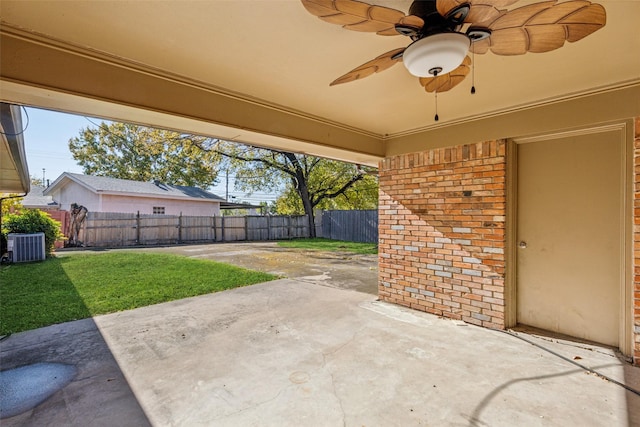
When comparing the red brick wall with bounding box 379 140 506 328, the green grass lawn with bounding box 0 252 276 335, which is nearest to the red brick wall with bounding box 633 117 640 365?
→ the red brick wall with bounding box 379 140 506 328

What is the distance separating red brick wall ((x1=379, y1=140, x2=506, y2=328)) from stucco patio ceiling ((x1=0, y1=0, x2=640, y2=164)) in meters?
0.52

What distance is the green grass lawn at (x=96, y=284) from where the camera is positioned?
3.89m

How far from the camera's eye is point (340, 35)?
1875mm

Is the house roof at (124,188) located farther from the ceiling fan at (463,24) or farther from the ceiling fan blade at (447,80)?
the ceiling fan at (463,24)

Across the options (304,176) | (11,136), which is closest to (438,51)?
(11,136)

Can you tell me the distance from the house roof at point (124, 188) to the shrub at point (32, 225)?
576 cm

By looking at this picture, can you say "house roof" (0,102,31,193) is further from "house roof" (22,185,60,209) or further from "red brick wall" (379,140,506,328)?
"house roof" (22,185,60,209)

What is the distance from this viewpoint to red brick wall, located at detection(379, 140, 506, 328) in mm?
3287

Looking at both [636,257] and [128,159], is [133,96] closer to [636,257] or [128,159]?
[636,257]

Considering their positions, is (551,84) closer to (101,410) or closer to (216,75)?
(216,75)

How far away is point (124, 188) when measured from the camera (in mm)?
14766

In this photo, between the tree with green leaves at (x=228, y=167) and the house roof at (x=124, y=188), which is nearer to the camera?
the house roof at (x=124, y=188)

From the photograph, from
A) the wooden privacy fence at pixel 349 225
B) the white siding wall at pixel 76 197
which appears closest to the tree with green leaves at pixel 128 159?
the white siding wall at pixel 76 197

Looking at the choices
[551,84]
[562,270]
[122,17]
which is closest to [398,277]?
[562,270]
